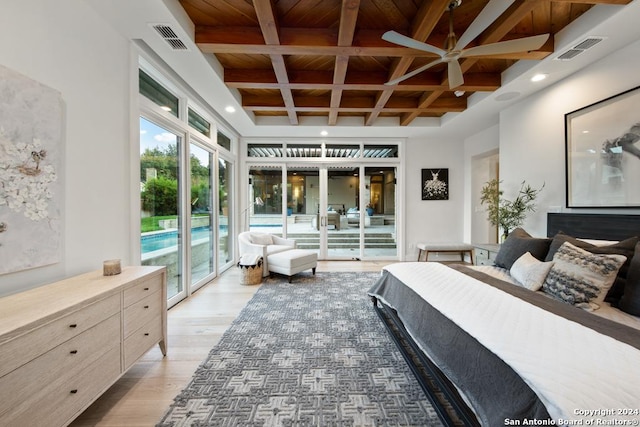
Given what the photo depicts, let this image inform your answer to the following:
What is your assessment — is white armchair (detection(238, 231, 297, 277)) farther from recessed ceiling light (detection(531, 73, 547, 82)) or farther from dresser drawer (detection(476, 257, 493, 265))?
recessed ceiling light (detection(531, 73, 547, 82))

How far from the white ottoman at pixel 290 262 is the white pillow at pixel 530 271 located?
2.77 metres

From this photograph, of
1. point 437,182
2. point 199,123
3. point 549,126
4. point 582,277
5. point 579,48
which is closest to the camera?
point 582,277

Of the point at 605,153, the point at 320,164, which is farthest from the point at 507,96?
the point at 320,164

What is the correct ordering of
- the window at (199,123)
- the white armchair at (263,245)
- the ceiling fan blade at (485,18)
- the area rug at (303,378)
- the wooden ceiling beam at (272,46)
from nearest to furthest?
the area rug at (303,378) < the ceiling fan blade at (485,18) < the wooden ceiling beam at (272,46) < the window at (199,123) < the white armchair at (263,245)

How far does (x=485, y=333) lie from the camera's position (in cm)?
120

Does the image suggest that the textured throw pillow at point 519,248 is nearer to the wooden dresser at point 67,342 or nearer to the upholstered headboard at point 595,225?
the upholstered headboard at point 595,225

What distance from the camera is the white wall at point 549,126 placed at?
2.30m

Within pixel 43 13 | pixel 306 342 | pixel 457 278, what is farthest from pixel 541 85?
pixel 43 13

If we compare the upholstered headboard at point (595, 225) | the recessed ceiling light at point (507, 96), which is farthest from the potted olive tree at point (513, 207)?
Result: the recessed ceiling light at point (507, 96)

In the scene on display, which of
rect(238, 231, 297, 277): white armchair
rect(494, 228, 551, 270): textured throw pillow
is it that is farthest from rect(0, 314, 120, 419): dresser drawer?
rect(494, 228, 551, 270): textured throw pillow

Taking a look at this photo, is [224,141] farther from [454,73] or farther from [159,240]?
[454,73]

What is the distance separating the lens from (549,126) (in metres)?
2.99

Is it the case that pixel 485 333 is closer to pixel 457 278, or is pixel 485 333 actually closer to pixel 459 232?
pixel 457 278

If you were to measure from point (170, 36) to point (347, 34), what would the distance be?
1.60m
